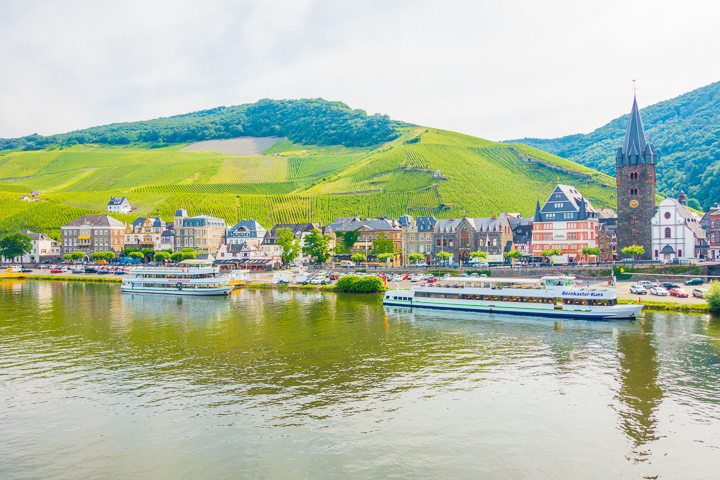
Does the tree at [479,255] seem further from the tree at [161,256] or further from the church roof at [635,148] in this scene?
the tree at [161,256]

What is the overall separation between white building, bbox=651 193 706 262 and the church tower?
125 centimetres

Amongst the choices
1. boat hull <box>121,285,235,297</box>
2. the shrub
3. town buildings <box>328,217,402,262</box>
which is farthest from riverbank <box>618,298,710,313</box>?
town buildings <box>328,217,402,262</box>

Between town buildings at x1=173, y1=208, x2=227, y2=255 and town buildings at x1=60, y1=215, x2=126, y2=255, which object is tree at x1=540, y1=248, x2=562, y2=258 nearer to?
town buildings at x1=173, y1=208, x2=227, y2=255

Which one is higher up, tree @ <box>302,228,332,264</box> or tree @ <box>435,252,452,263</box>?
tree @ <box>302,228,332,264</box>

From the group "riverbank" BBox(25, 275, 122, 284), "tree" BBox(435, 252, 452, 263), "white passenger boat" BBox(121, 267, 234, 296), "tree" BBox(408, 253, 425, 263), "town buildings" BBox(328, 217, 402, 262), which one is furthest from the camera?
"town buildings" BBox(328, 217, 402, 262)

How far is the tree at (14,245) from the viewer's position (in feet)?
413

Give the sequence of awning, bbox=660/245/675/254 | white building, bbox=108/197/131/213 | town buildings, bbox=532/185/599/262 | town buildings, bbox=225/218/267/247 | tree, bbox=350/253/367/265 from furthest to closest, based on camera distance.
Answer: white building, bbox=108/197/131/213
town buildings, bbox=225/218/267/247
tree, bbox=350/253/367/265
town buildings, bbox=532/185/599/262
awning, bbox=660/245/675/254

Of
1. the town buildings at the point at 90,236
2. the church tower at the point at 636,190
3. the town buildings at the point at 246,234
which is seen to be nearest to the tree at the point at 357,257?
the town buildings at the point at 246,234

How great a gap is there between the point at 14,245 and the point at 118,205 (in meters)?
36.6

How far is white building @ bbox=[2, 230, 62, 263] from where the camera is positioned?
139 m

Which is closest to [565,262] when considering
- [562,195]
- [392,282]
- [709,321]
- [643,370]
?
[562,195]

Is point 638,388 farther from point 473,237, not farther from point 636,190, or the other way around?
point 473,237

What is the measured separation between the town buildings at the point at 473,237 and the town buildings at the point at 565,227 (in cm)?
860

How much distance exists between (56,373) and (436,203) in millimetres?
119729
